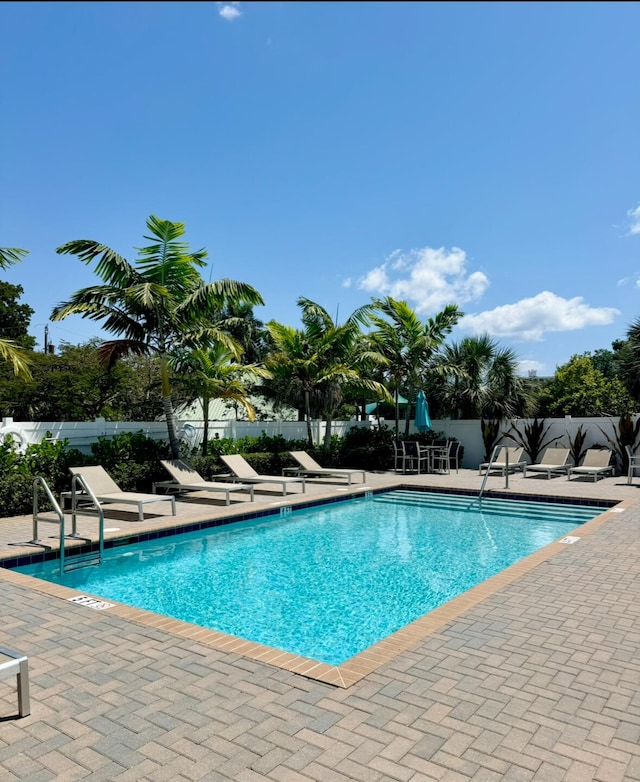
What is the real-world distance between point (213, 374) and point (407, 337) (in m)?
7.63

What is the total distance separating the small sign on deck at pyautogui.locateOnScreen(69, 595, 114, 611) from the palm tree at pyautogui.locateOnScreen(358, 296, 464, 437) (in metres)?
14.6

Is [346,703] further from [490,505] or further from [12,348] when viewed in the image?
[490,505]

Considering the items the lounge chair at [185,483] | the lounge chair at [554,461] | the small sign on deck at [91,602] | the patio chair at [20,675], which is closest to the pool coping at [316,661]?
the small sign on deck at [91,602]

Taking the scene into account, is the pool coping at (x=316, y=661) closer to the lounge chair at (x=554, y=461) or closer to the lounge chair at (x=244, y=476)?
the lounge chair at (x=244, y=476)

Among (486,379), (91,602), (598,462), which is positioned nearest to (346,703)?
(91,602)

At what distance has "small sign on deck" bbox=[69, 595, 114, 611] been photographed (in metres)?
5.17

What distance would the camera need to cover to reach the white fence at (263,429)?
11.8 meters

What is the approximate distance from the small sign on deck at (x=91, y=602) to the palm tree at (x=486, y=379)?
16.4 meters

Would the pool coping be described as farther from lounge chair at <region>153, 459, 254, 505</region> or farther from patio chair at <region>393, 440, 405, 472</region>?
patio chair at <region>393, 440, 405, 472</region>

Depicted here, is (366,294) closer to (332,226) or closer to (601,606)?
(332,226)

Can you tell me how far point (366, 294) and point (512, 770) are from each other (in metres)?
18.4

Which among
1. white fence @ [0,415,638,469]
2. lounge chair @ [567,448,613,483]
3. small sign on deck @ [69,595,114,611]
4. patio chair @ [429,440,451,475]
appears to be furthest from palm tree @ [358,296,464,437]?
small sign on deck @ [69,595,114,611]

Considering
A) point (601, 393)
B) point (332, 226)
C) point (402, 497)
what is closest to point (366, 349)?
point (332, 226)

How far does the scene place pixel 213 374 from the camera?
48.6ft
